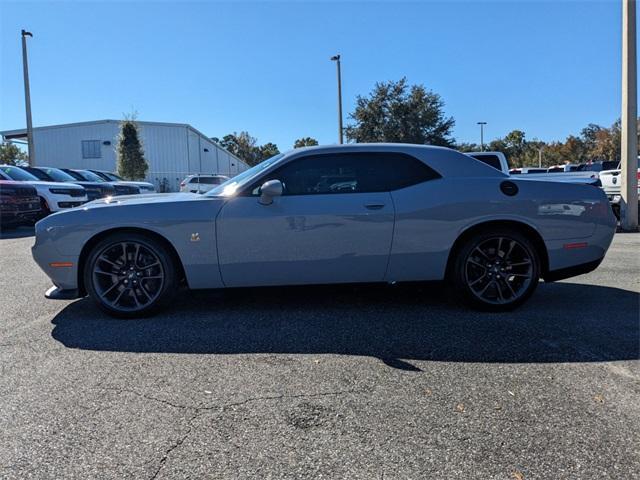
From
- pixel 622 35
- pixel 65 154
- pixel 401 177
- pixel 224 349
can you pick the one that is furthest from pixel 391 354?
pixel 65 154

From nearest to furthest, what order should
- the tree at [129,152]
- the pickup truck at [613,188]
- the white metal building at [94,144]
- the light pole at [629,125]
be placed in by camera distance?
the light pole at [629,125]
the pickup truck at [613,188]
the tree at [129,152]
the white metal building at [94,144]

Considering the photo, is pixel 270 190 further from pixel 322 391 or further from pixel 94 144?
pixel 94 144

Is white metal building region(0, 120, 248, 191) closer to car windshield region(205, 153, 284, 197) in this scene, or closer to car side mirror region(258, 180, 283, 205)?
car windshield region(205, 153, 284, 197)

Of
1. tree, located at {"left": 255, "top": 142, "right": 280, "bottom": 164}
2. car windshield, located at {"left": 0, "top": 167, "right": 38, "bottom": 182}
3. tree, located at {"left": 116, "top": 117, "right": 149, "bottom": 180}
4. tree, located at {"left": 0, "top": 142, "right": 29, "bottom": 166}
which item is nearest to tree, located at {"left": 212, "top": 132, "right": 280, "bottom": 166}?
tree, located at {"left": 255, "top": 142, "right": 280, "bottom": 164}

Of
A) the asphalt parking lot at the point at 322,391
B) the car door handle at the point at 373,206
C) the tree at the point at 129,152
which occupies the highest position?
the tree at the point at 129,152

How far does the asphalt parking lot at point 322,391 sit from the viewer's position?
224cm

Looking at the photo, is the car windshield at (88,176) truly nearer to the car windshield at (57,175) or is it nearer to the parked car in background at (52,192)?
the car windshield at (57,175)

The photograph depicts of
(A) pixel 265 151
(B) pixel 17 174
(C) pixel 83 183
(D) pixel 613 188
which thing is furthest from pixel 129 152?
(A) pixel 265 151

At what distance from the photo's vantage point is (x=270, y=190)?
4.09 m

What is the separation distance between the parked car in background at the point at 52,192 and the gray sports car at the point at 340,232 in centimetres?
937

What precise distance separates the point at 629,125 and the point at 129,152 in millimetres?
24924

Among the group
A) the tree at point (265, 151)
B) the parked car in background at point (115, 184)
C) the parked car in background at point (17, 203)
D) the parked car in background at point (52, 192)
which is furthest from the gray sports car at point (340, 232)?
the tree at point (265, 151)

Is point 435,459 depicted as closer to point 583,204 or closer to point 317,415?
point 317,415

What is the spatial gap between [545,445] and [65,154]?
42.2 metres
